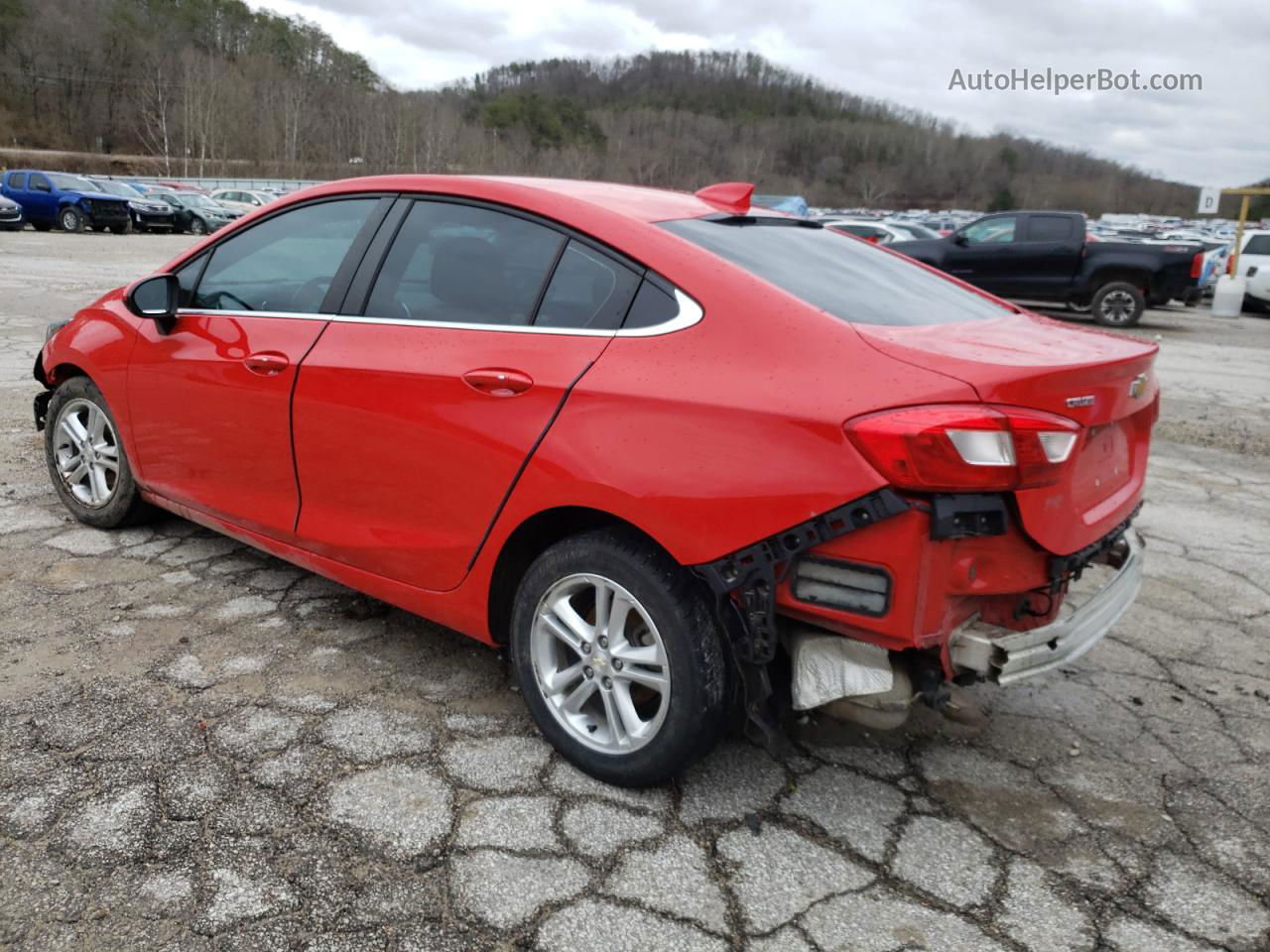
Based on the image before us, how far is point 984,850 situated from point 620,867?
876 millimetres

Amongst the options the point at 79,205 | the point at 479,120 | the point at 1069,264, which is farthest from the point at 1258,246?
the point at 479,120

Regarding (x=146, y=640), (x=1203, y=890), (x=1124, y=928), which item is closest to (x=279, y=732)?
(x=146, y=640)

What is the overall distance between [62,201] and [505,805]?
28.4 meters

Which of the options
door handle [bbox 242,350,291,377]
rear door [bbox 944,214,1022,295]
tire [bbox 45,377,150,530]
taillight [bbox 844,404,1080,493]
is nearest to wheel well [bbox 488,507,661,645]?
taillight [bbox 844,404,1080,493]

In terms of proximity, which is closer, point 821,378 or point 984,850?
point 821,378

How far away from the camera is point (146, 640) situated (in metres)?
3.32

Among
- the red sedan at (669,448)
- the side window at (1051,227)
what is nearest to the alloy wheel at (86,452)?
the red sedan at (669,448)

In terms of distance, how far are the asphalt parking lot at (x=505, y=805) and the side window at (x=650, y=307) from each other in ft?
3.90

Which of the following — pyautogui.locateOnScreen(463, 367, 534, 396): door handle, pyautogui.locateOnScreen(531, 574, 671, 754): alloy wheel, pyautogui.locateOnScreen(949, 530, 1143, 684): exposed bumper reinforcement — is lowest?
pyautogui.locateOnScreen(531, 574, 671, 754): alloy wheel

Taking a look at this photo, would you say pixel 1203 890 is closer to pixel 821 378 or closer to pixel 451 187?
pixel 821 378

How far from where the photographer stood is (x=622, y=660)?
100 inches

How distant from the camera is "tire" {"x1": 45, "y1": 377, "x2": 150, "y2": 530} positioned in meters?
4.14

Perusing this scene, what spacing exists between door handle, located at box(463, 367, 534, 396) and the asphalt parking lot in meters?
0.97

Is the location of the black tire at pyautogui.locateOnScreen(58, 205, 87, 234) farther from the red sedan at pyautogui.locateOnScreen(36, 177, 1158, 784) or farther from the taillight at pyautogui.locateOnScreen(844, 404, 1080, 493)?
the taillight at pyautogui.locateOnScreen(844, 404, 1080, 493)
